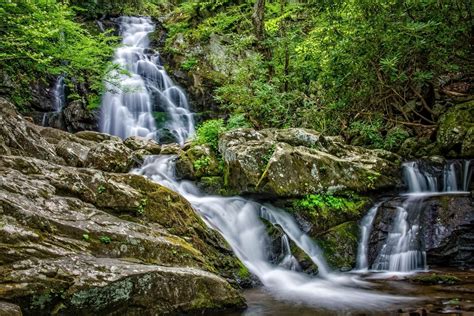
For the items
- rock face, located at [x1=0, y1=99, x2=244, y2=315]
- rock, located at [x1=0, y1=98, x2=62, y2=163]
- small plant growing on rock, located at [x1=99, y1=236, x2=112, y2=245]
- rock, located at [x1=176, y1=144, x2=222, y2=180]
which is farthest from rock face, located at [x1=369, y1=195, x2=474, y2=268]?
rock, located at [x1=0, y1=98, x2=62, y2=163]

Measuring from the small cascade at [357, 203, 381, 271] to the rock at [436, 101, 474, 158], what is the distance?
305 centimetres

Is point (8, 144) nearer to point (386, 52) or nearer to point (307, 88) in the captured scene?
point (386, 52)

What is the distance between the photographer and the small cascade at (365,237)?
24.7ft

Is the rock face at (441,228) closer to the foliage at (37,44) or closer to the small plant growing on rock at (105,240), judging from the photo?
the small plant growing on rock at (105,240)

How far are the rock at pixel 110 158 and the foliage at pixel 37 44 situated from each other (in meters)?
2.19

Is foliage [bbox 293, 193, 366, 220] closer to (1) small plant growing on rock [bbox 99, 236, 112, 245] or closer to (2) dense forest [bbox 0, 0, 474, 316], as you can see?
(2) dense forest [bbox 0, 0, 474, 316]

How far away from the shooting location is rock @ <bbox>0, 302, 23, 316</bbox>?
9.96ft

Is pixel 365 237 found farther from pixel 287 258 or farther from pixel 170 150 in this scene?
pixel 170 150

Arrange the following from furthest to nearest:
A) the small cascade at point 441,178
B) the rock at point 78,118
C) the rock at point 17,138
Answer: the rock at point 78,118
the small cascade at point 441,178
the rock at point 17,138

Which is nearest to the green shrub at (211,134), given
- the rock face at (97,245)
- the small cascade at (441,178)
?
the rock face at (97,245)

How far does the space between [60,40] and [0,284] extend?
907cm

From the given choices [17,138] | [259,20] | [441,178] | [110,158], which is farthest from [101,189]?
[259,20]

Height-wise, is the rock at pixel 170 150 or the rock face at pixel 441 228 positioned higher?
the rock at pixel 170 150

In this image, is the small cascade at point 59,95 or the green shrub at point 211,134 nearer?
the green shrub at point 211,134
